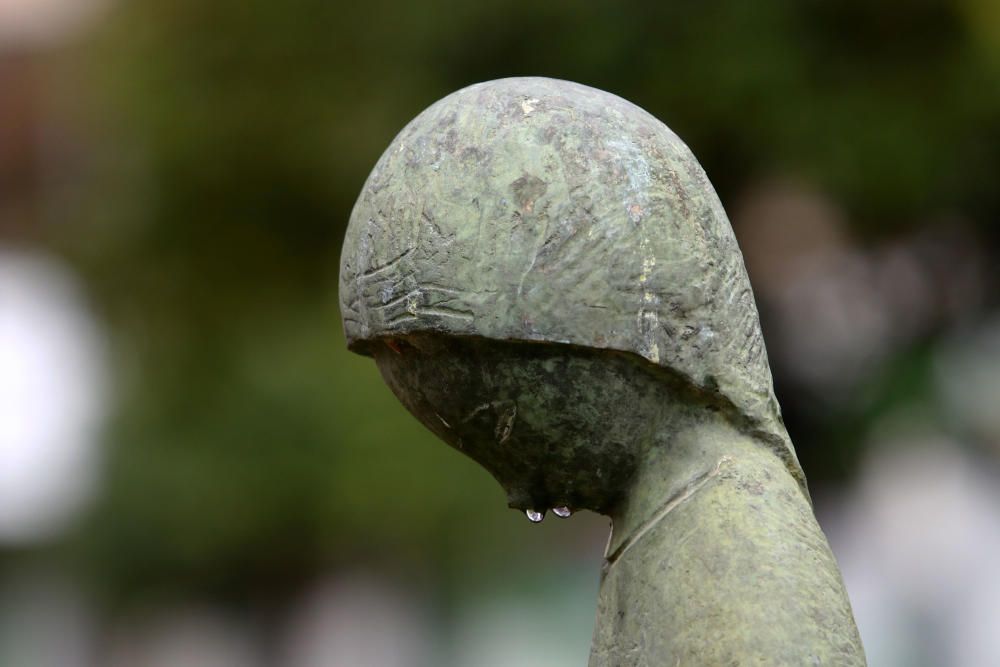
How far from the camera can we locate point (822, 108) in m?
7.62

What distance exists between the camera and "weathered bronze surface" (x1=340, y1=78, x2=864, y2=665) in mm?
2611

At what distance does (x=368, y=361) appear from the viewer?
9.26 m

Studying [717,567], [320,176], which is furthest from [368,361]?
[717,567]

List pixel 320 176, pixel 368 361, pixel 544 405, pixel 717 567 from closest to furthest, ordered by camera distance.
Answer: pixel 717 567
pixel 544 405
pixel 320 176
pixel 368 361

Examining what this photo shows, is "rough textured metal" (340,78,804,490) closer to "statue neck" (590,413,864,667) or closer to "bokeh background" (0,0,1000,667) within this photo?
"statue neck" (590,413,864,667)

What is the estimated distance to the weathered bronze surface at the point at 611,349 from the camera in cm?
261

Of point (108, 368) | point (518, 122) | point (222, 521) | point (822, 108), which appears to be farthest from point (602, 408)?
point (108, 368)

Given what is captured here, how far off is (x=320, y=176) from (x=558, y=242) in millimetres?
6515

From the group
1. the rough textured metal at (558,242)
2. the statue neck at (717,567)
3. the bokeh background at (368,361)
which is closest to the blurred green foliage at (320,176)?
the bokeh background at (368,361)

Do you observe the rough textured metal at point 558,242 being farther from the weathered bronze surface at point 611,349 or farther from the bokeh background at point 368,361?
the bokeh background at point 368,361

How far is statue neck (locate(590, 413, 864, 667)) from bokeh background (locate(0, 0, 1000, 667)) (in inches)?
197

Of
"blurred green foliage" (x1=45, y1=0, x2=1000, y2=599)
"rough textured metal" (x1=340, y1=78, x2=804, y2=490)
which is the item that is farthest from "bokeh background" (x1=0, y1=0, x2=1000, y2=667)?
"rough textured metal" (x1=340, y1=78, x2=804, y2=490)

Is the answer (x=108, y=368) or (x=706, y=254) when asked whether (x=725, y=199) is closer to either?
(x=108, y=368)

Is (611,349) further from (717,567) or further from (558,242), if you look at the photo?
(717,567)
